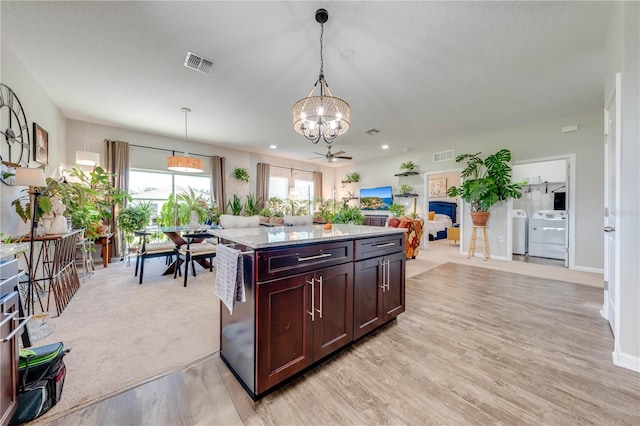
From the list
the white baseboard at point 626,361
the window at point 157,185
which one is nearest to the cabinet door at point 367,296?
the white baseboard at point 626,361

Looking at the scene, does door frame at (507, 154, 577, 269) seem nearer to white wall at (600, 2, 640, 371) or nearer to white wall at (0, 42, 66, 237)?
white wall at (600, 2, 640, 371)

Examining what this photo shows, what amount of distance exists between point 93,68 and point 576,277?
24.8 ft

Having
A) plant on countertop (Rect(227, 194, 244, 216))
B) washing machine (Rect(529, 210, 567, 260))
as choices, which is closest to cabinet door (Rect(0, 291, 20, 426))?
plant on countertop (Rect(227, 194, 244, 216))

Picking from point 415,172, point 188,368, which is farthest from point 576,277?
point 188,368

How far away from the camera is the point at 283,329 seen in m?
1.44

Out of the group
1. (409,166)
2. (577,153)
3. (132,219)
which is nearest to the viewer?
(577,153)

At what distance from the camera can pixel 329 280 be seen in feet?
5.44

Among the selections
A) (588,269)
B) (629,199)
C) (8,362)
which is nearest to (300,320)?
(8,362)

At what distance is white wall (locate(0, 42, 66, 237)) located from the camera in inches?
96.7

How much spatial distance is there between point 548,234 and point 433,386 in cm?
571

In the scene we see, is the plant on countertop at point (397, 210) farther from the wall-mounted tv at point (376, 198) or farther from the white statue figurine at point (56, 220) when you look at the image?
the white statue figurine at point (56, 220)

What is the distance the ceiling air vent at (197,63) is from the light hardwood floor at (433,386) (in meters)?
3.03

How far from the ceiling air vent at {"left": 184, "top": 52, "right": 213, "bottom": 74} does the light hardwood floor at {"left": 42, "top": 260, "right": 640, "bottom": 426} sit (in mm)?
3034

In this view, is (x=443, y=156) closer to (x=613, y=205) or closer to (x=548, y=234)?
(x=548, y=234)
